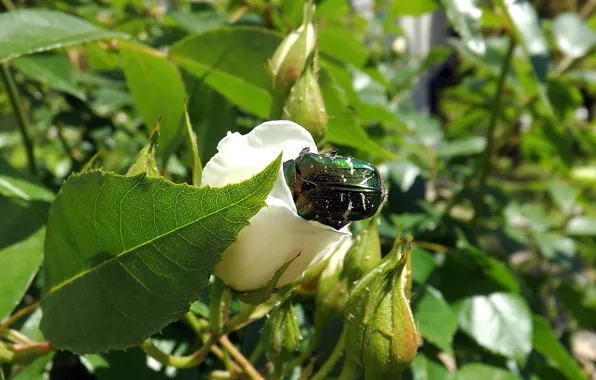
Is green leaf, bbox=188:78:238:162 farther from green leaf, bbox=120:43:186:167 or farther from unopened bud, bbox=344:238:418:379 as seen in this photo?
unopened bud, bbox=344:238:418:379

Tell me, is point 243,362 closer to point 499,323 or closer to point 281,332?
point 281,332

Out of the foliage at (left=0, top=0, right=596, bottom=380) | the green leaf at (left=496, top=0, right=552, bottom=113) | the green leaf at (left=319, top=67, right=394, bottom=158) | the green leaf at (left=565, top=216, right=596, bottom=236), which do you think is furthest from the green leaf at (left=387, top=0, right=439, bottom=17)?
the green leaf at (left=565, top=216, right=596, bottom=236)

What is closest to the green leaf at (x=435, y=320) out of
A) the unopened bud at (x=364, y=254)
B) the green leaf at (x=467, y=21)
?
the unopened bud at (x=364, y=254)

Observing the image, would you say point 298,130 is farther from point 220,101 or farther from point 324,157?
point 220,101

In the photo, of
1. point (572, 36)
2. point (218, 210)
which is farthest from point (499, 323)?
point (572, 36)

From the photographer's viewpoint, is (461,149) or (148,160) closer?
(148,160)

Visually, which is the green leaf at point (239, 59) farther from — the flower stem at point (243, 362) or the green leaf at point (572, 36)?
the green leaf at point (572, 36)
